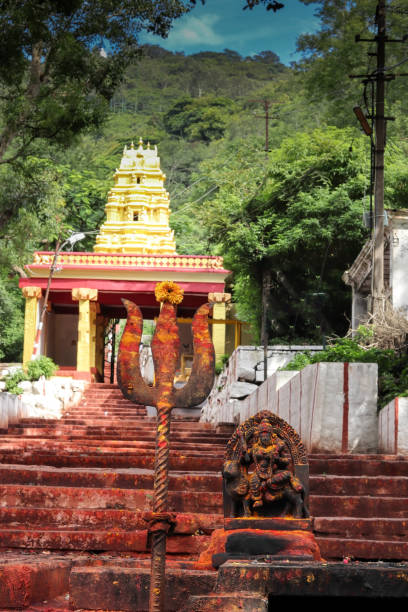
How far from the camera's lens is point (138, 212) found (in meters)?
35.5

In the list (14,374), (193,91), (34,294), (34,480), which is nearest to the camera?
(34,480)

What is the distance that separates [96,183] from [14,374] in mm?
22433

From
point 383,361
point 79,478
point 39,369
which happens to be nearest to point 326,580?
point 79,478

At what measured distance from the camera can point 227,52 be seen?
108m

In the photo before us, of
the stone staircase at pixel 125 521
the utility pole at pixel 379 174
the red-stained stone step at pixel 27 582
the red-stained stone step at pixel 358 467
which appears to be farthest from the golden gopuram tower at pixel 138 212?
the red-stained stone step at pixel 27 582

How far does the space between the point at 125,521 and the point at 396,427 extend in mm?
3287

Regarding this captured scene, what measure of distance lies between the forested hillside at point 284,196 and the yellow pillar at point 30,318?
150 centimetres

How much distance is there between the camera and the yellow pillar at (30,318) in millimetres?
28016

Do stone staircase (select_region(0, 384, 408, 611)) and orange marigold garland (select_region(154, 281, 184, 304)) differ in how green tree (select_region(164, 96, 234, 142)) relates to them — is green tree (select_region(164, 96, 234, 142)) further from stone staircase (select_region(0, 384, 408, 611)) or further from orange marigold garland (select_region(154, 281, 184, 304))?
orange marigold garland (select_region(154, 281, 184, 304))

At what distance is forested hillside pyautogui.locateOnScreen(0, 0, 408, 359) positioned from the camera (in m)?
19.7

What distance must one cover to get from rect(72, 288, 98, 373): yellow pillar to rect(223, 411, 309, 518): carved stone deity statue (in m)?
23.2

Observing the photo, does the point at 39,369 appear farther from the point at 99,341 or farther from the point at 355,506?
the point at 355,506

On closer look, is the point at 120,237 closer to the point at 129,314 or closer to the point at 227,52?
the point at 129,314

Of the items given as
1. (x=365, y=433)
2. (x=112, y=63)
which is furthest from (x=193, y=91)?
(x=365, y=433)
